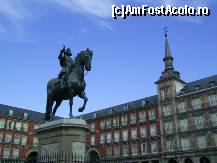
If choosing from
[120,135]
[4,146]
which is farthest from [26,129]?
[120,135]

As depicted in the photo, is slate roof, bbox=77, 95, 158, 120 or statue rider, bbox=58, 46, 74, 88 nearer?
statue rider, bbox=58, 46, 74, 88

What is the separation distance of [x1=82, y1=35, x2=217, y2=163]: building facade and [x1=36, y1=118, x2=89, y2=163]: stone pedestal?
36.6m

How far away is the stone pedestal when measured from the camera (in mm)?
11938

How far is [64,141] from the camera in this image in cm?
1211

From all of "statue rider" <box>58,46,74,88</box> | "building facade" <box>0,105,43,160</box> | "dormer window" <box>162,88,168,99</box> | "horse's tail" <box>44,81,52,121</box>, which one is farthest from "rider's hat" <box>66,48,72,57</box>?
"building facade" <box>0,105,43,160</box>

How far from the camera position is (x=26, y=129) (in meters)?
63.5

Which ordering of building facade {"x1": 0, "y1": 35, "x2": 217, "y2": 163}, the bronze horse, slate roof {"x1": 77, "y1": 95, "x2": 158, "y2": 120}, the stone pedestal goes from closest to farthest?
the stone pedestal, the bronze horse, building facade {"x1": 0, "y1": 35, "x2": 217, "y2": 163}, slate roof {"x1": 77, "y1": 95, "x2": 158, "y2": 120}

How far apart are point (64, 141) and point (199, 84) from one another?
142ft

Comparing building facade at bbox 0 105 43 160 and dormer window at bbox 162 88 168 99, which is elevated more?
dormer window at bbox 162 88 168 99

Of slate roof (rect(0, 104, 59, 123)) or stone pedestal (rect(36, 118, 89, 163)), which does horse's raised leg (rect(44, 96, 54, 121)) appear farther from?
slate roof (rect(0, 104, 59, 123))

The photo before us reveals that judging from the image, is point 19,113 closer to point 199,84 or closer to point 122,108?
point 122,108

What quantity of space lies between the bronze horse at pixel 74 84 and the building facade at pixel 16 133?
46.1 metres

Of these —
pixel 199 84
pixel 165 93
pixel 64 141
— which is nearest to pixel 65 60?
pixel 64 141

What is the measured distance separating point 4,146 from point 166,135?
31813mm
